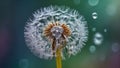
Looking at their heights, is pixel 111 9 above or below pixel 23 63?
above

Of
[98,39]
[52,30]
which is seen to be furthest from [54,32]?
[98,39]

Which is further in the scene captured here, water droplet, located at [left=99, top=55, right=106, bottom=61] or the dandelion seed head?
water droplet, located at [left=99, top=55, right=106, bottom=61]

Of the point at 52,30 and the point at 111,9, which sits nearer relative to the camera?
the point at 52,30

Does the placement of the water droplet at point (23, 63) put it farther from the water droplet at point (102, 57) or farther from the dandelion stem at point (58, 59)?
the dandelion stem at point (58, 59)

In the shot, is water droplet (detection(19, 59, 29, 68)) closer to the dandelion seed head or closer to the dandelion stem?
the dandelion seed head

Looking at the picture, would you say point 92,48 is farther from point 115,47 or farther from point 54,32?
point 54,32

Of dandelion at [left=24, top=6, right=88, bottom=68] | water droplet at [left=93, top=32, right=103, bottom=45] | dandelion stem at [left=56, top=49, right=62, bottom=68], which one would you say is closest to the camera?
dandelion stem at [left=56, top=49, right=62, bottom=68]

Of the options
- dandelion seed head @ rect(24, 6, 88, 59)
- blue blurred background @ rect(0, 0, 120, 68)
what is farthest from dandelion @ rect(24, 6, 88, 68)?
blue blurred background @ rect(0, 0, 120, 68)
